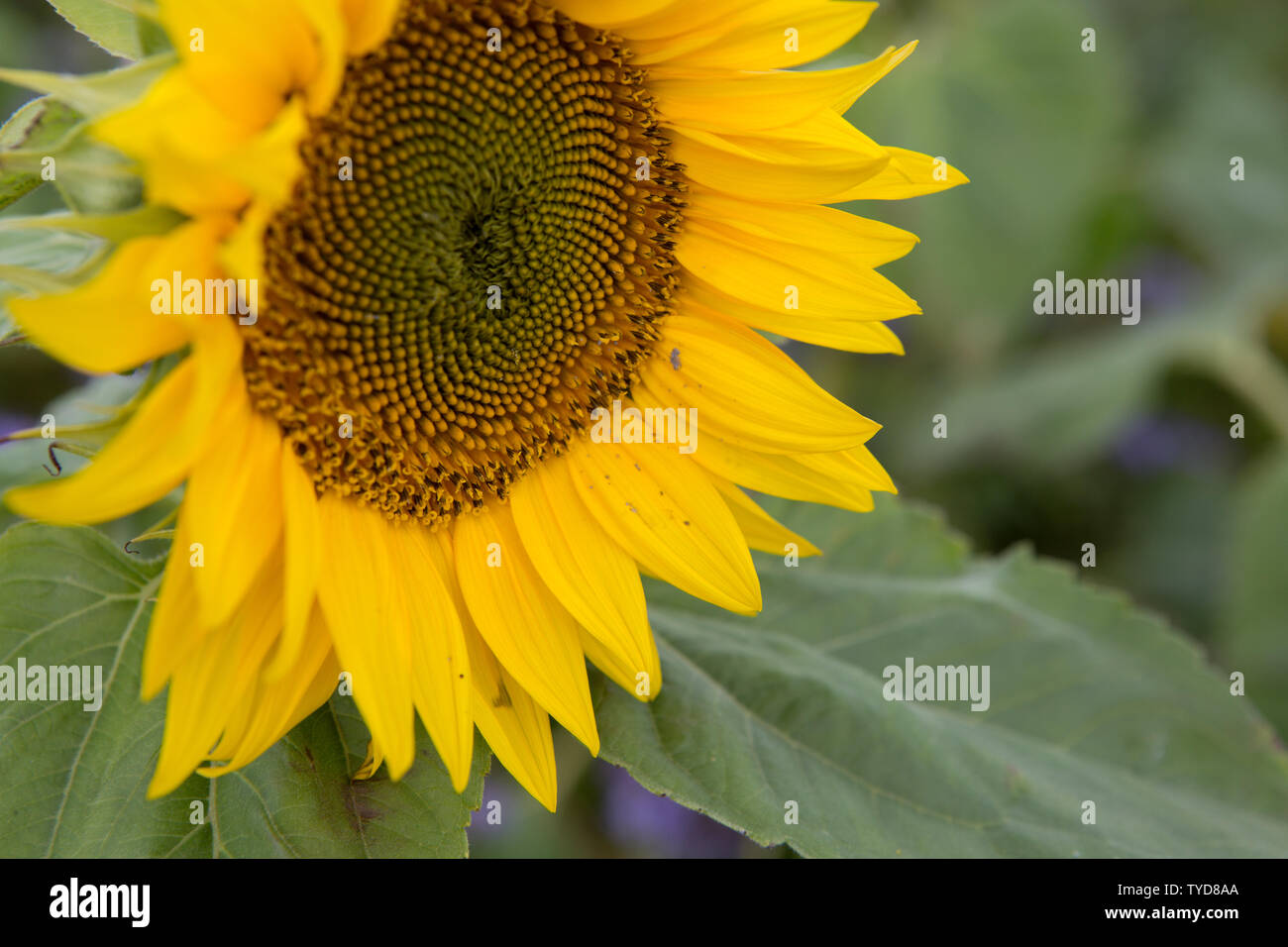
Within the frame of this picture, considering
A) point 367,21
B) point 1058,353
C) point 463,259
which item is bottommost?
point 463,259

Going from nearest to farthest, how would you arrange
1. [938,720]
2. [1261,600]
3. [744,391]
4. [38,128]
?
[38,128], [744,391], [938,720], [1261,600]

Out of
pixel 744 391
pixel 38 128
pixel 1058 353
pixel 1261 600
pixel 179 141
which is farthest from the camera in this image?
pixel 1058 353

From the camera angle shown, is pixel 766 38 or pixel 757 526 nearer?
pixel 766 38

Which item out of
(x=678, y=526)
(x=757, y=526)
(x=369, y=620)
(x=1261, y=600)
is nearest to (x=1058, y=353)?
(x=1261, y=600)

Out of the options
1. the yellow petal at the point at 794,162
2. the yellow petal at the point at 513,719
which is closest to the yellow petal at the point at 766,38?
the yellow petal at the point at 794,162

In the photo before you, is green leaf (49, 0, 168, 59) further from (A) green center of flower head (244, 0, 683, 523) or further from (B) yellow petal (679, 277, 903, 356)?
(B) yellow petal (679, 277, 903, 356)

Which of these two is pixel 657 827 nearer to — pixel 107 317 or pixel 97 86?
pixel 107 317

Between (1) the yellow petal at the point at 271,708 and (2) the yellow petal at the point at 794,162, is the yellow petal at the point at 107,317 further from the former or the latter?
(2) the yellow petal at the point at 794,162
